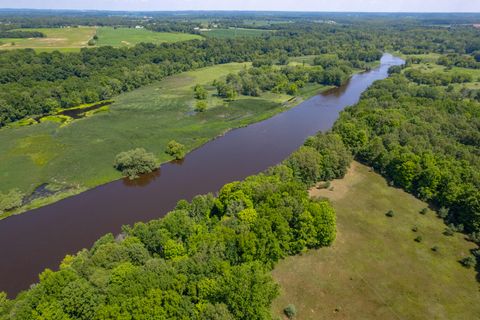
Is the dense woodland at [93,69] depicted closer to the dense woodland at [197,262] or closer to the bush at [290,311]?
the dense woodland at [197,262]

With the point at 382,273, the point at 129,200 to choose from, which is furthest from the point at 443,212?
the point at 129,200

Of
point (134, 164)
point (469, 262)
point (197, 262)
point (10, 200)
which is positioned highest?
point (197, 262)

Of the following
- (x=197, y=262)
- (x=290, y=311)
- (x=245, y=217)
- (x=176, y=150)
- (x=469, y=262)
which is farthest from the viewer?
(x=176, y=150)

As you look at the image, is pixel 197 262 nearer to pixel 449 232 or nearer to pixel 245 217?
pixel 245 217

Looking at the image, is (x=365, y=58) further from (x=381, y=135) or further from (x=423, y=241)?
(x=423, y=241)

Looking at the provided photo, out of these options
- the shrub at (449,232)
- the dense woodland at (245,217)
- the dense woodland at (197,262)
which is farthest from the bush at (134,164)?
the shrub at (449,232)

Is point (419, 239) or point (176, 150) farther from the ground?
point (419, 239)

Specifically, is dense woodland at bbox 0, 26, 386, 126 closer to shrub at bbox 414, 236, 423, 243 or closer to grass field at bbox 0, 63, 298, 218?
grass field at bbox 0, 63, 298, 218
